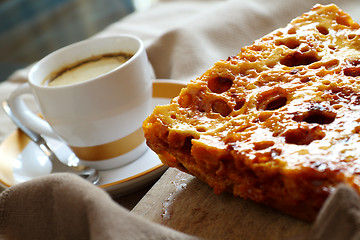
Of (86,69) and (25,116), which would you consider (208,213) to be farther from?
(25,116)

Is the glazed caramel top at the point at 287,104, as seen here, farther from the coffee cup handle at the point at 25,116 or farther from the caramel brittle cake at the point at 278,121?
the coffee cup handle at the point at 25,116

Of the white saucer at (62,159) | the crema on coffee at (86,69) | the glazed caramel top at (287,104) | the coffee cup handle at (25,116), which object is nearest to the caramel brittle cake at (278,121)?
the glazed caramel top at (287,104)

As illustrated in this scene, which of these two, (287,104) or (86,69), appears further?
(86,69)

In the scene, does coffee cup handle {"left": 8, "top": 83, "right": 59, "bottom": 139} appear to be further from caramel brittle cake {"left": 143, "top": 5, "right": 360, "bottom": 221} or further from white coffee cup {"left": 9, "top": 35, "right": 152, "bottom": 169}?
caramel brittle cake {"left": 143, "top": 5, "right": 360, "bottom": 221}

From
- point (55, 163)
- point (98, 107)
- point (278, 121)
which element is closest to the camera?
point (278, 121)

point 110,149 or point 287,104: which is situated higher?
point 287,104

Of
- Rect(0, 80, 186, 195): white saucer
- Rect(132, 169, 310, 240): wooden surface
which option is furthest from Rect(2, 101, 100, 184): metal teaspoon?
Rect(132, 169, 310, 240): wooden surface

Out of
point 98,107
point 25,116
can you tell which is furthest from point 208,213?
point 25,116
